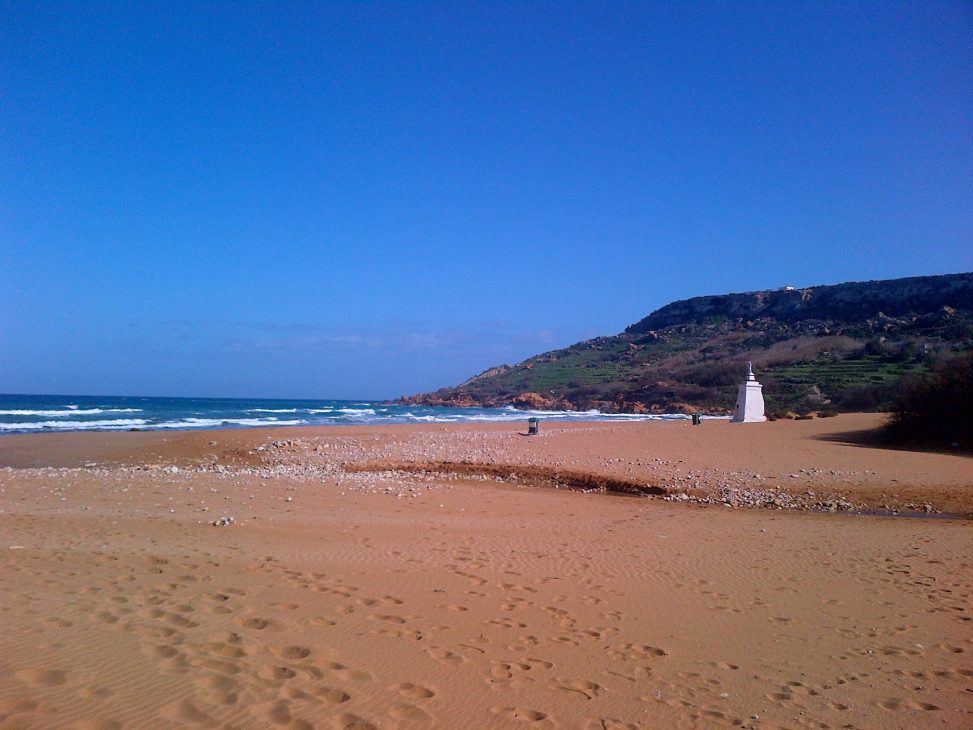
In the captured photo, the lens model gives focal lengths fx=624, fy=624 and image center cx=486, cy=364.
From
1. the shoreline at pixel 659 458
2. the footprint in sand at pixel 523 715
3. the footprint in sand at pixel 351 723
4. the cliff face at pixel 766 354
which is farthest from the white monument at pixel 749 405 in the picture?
the footprint in sand at pixel 351 723

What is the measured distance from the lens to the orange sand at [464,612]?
3879 mm

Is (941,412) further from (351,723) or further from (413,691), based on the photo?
(351,723)

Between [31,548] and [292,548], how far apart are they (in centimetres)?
288

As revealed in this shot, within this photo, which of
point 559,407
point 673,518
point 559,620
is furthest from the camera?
point 559,407

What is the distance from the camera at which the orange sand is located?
12.7 feet

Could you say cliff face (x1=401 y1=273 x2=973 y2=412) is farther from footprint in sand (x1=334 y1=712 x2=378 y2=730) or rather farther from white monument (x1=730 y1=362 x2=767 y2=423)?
footprint in sand (x1=334 y1=712 x2=378 y2=730)

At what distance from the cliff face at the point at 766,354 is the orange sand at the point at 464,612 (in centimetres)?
3260

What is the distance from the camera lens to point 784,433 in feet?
79.7

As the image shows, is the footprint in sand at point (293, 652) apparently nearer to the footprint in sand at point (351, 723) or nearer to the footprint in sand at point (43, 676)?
the footprint in sand at point (351, 723)

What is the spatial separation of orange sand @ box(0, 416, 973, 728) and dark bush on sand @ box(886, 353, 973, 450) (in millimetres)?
9457

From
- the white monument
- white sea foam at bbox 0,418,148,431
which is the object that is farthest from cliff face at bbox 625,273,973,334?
white sea foam at bbox 0,418,148,431

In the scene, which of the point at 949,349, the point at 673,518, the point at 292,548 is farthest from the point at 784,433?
the point at 949,349

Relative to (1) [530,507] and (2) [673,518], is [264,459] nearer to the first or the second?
(1) [530,507]

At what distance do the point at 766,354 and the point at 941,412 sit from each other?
4502 centimetres
